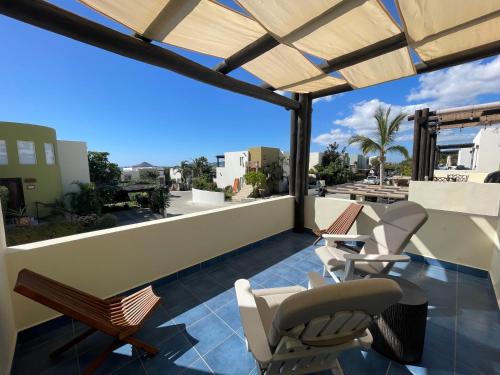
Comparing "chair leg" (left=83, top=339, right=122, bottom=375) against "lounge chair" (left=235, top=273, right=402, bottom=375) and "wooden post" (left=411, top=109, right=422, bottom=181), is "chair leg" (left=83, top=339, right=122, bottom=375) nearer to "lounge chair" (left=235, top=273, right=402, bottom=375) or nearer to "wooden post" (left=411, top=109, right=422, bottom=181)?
"lounge chair" (left=235, top=273, right=402, bottom=375)

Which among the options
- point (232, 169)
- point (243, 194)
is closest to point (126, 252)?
point (243, 194)

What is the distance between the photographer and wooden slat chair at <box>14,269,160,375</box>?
1.30 meters

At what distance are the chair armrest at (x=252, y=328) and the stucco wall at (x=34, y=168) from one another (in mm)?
15425

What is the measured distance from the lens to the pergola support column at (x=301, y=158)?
428cm

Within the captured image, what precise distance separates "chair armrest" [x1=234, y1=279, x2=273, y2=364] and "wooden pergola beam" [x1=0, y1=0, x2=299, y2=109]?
2501 mm

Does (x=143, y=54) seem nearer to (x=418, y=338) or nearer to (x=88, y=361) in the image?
(x=88, y=361)

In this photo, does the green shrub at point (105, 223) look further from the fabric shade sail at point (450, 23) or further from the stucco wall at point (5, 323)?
the fabric shade sail at point (450, 23)

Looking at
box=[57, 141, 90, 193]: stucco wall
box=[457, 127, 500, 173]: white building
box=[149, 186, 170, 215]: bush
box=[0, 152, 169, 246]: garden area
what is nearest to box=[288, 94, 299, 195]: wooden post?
box=[0, 152, 169, 246]: garden area

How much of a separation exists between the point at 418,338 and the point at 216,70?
356 centimetres

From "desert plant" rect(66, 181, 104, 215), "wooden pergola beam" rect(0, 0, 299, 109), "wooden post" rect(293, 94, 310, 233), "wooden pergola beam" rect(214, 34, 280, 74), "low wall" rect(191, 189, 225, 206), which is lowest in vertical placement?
"low wall" rect(191, 189, 225, 206)

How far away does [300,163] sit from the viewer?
4.51 meters

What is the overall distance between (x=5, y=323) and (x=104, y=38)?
255 cm

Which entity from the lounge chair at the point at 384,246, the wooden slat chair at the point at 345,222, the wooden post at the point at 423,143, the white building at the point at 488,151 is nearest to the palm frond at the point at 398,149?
the wooden post at the point at 423,143

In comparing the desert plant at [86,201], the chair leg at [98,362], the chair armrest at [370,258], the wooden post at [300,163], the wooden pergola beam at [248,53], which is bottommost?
the desert plant at [86,201]
